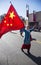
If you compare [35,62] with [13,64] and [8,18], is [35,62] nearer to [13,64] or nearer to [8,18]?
[13,64]

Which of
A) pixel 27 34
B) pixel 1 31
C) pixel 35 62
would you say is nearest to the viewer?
pixel 1 31

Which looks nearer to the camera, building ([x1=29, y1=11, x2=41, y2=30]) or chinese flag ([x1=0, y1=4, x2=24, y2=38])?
chinese flag ([x1=0, y1=4, x2=24, y2=38])

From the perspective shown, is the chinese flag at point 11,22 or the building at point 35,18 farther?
the building at point 35,18

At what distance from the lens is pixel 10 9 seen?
8945 millimetres

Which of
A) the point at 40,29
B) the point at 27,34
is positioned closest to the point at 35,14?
the point at 40,29

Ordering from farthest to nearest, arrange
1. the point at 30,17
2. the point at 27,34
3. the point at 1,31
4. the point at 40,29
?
the point at 30,17, the point at 40,29, the point at 27,34, the point at 1,31

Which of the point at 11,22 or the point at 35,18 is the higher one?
the point at 11,22

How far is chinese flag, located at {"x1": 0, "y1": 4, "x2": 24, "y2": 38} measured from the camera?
8683 mm

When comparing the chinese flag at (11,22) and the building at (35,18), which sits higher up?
the chinese flag at (11,22)

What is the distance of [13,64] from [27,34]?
9.93 ft

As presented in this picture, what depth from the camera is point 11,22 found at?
8859 mm

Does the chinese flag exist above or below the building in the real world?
above

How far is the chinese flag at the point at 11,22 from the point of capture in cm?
868

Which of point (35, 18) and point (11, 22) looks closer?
point (11, 22)
